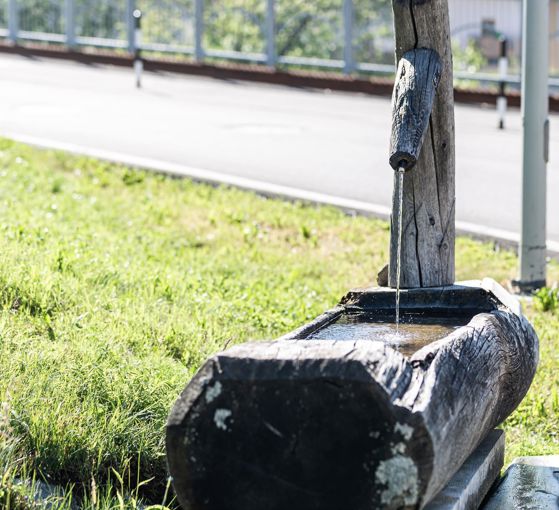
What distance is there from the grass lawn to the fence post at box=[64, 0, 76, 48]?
43.0 ft

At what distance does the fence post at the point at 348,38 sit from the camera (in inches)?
779

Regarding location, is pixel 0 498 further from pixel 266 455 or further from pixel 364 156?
pixel 364 156

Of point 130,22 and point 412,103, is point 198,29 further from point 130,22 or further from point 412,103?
point 412,103

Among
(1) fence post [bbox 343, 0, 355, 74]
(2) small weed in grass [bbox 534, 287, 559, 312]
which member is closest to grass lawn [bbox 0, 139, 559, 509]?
(2) small weed in grass [bbox 534, 287, 559, 312]

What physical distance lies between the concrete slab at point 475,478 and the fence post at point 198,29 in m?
17.8

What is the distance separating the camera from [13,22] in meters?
24.6

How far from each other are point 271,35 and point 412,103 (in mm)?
16394

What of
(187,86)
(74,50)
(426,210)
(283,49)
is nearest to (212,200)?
(426,210)

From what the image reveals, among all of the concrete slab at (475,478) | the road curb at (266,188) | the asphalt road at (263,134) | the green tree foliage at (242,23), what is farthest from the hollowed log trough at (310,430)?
the green tree foliage at (242,23)

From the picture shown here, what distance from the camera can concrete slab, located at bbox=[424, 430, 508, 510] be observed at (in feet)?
12.5

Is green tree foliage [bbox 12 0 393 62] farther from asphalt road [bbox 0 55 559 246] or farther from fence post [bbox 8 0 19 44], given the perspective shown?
asphalt road [bbox 0 55 559 246]

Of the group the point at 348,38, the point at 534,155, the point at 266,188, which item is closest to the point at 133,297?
the point at 534,155

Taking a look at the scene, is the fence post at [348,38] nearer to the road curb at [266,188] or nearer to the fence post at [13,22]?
the fence post at [13,22]

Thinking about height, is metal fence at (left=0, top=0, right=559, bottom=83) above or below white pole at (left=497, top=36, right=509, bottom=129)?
above
